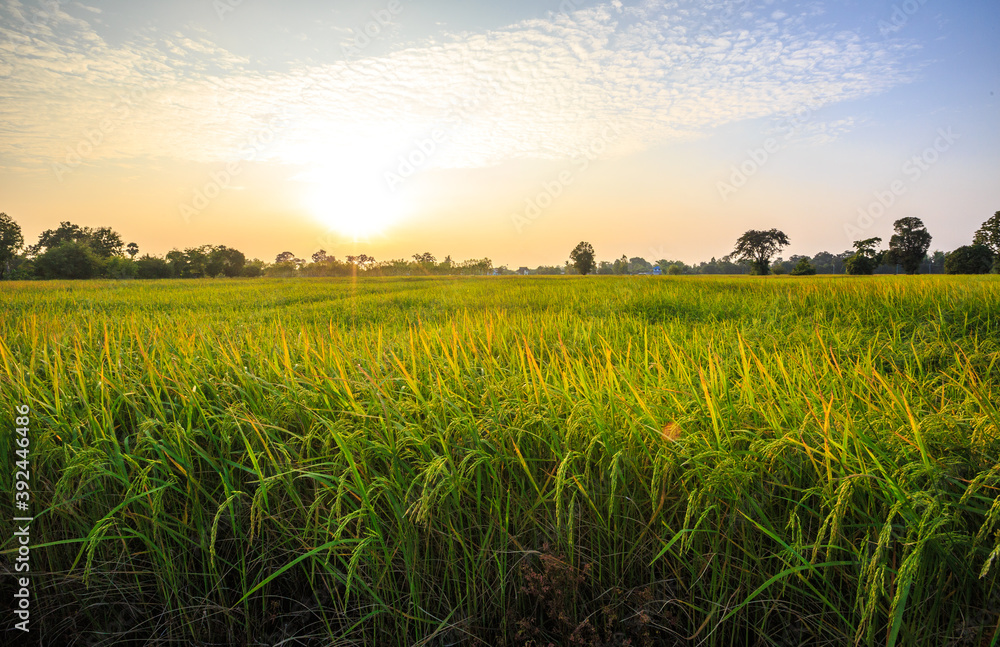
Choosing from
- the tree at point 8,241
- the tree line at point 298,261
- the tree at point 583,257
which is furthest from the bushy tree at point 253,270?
the tree at point 583,257

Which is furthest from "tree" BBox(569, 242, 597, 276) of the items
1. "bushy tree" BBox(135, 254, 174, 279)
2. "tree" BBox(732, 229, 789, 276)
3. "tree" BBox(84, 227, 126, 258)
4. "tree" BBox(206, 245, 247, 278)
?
"tree" BBox(84, 227, 126, 258)

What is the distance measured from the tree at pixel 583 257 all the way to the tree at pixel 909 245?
41715 millimetres

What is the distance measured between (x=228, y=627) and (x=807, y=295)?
7.69 metres

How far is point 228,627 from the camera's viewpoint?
1627 millimetres

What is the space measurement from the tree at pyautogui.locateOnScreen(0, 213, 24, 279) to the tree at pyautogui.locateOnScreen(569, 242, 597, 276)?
7613 cm

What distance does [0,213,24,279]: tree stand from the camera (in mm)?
48375

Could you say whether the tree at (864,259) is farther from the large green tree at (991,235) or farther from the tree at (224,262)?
the tree at (224,262)

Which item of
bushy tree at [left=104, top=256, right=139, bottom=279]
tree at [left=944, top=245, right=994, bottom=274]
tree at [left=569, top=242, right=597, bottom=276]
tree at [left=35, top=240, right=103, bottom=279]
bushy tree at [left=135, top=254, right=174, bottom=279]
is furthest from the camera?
tree at [left=569, top=242, right=597, bottom=276]

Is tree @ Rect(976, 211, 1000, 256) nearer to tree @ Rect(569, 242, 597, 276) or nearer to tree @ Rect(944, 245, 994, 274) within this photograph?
tree @ Rect(944, 245, 994, 274)

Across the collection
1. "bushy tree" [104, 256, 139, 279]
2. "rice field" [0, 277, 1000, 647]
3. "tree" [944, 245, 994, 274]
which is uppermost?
"tree" [944, 245, 994, 274]

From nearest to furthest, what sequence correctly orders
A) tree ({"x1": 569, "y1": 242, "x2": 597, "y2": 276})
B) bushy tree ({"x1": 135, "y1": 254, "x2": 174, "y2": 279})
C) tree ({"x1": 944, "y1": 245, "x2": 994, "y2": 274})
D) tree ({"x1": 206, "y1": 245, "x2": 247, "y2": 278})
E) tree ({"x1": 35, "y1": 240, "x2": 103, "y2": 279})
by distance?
tree ({"x1": 35, "y1": 240, "x2": 103, "y2": 279})
tree ({"x1": 944, "y1": 245, "x2": 994, "y2": 274})
bushy tree ({"x1": 135, "y1": 254, "x2": 174, "y2": 279})
tree ({"x1": 206, "y1": 245, "x2": 247, "y2": 278})
tree ({"x1": 569, "y1": 242, "x2": 597, "y2": 276})

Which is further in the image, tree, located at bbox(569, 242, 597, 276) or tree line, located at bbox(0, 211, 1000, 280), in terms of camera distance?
tree, located at bbox(569, 242, 597, 276)

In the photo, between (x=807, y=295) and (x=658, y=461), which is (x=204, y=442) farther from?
(x=807, y=295)

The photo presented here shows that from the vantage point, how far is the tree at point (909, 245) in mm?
54391
